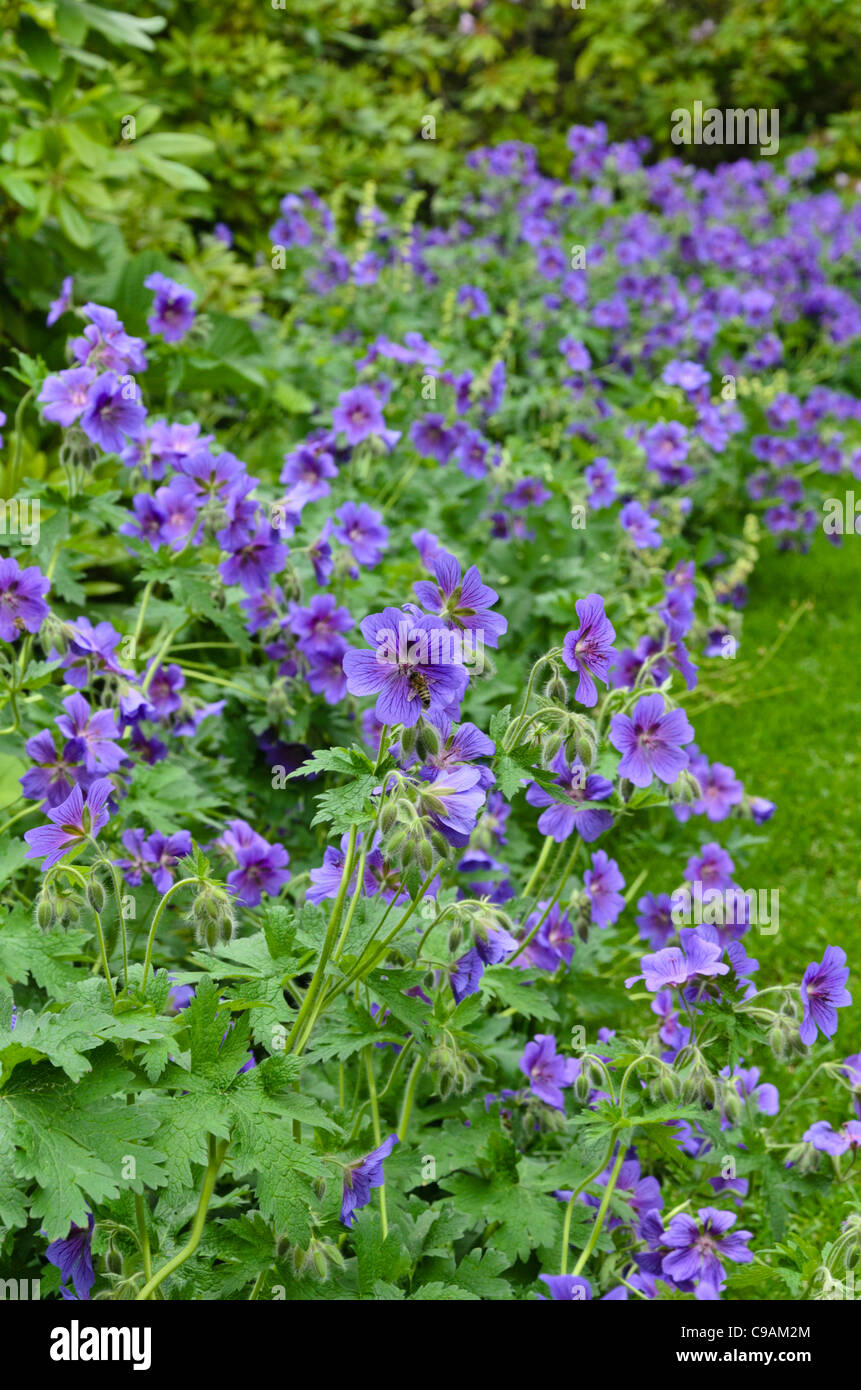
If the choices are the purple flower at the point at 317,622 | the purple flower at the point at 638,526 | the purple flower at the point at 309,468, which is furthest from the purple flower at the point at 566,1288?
the purple flower at the point at 638,526

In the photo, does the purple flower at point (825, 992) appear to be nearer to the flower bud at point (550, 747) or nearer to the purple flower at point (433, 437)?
the flower bud at point (550, 747)

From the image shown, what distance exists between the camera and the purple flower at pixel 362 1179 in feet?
4.86

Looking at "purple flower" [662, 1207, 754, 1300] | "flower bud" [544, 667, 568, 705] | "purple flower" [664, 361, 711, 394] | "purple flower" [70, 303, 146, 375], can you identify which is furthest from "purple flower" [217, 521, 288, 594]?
"purple flower" [664, 361, 711, 394]

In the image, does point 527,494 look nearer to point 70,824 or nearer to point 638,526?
point 638,526

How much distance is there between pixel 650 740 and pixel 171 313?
1.61 m

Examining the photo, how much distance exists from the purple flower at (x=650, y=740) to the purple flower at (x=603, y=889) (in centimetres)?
40

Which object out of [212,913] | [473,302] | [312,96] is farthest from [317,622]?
[312,96]

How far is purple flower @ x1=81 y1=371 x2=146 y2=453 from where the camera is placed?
6.89 feet

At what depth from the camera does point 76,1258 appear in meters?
1.45

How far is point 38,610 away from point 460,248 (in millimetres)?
4048

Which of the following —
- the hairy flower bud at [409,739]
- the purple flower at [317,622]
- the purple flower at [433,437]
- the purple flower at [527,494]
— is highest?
the purple flower at [433,437]

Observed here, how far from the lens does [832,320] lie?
5863mm

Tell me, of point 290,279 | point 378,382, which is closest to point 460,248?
point 290,279
